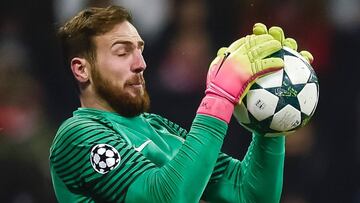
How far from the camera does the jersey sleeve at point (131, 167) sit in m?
3.72

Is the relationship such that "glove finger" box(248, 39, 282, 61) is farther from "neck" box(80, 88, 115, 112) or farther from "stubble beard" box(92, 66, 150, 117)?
"neck" box(80, 88, 115, 112)

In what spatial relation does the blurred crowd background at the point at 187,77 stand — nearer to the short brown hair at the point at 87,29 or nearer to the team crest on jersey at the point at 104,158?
the short brown hair at the point at 87,29

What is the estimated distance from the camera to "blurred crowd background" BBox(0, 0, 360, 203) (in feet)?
24.5

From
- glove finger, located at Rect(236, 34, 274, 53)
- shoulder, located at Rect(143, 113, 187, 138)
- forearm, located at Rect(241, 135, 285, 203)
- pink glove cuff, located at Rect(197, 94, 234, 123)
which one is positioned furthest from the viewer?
shoulder, located at Rect(143, 113, 187, 138)

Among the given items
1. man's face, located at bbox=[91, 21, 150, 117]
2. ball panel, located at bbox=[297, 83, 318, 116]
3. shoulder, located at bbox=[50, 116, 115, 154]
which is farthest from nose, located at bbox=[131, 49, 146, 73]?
ball panel, located at bbox=[297, 83, 318, 116]

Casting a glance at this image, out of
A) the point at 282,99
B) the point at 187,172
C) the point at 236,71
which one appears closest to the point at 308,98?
the point at 282,99

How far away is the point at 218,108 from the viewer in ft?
12.6

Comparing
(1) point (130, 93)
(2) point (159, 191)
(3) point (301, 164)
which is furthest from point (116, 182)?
(3) point (301, 164)

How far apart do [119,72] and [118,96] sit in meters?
0.10

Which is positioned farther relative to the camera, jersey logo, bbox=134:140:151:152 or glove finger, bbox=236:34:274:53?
jersey logo, bbox=134:140:151:152

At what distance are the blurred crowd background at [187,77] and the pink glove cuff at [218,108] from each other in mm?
3334

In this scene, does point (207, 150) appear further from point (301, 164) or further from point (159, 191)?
point (301, 164)

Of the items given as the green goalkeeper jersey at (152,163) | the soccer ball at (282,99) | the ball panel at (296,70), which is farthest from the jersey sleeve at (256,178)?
the ball panel at (296,70)
